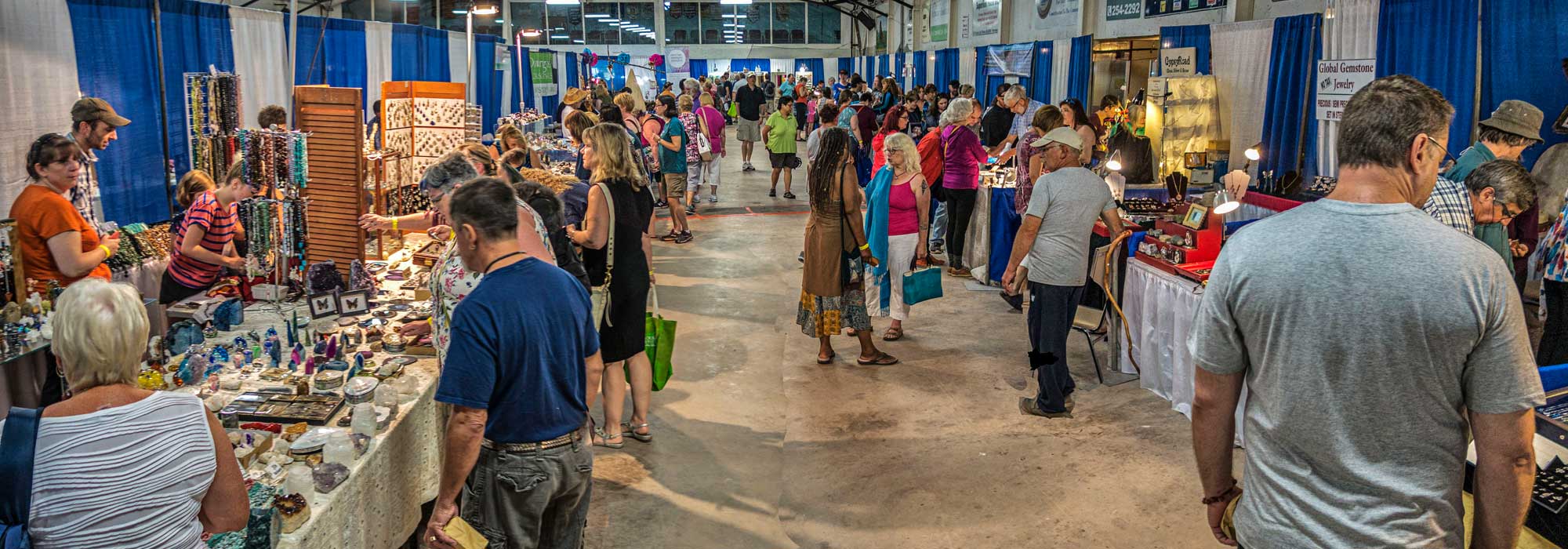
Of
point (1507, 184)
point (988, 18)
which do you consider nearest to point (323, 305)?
point (1507, 184)

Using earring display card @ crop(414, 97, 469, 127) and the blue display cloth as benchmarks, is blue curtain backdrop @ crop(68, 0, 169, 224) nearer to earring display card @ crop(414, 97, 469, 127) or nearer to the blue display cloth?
earring display card @ crop(414, 97, 469, 127)

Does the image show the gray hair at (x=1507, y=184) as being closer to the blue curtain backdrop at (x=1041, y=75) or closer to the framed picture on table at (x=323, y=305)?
the framed picture on table at (x=323, y=305)

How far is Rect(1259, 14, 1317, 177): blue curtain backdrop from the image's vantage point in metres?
8.32

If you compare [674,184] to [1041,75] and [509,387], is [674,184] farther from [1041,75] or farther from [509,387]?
[509,387]

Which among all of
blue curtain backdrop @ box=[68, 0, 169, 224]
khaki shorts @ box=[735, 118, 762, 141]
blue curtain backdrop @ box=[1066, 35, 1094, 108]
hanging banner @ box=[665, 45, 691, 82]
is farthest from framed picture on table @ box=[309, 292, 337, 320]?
hanging banner @ box=[665, 45, 691, 82]

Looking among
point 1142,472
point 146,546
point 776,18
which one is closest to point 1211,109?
point 1142,472

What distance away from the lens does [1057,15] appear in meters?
14.7

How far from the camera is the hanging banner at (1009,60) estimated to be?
14.6 metres

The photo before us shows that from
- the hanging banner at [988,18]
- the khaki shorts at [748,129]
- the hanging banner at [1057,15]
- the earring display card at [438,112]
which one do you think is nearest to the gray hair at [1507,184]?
the earring display card at [438,112]

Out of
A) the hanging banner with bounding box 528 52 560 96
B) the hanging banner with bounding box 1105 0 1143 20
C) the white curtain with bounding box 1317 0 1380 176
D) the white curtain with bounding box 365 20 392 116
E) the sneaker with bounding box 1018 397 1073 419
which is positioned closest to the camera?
the sneaker with bounding box 1018 397 1073 419

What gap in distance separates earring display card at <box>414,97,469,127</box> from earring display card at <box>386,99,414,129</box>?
0.10ft

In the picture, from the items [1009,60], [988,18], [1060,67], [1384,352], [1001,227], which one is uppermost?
[988,18]

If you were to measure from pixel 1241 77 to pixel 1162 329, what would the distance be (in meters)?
5.13

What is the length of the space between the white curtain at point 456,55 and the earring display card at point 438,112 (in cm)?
583
